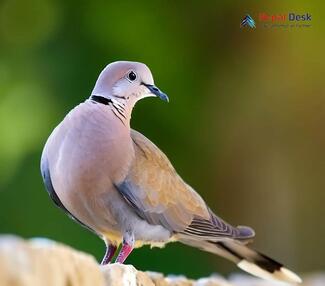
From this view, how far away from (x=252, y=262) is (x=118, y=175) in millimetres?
463

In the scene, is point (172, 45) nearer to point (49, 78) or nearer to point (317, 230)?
point (49, 78)

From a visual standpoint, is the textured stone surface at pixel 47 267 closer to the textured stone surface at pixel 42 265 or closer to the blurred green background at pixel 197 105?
the textured stone surface at pixel 42 265

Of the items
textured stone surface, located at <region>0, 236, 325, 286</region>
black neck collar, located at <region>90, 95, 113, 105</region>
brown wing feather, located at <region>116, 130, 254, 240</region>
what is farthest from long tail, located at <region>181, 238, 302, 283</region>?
textured stone surface, located at <region>0, 236, 325, 286</region>

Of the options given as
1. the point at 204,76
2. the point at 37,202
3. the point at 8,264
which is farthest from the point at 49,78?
the point at 8,264

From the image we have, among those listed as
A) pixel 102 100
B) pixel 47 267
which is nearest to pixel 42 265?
pixel 47 267

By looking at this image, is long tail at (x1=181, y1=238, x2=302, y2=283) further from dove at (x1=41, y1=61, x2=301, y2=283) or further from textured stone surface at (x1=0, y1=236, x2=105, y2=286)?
textured stone surface at (x1=0, y1=236, x2=105, y2=286)

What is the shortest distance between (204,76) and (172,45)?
0.20 m

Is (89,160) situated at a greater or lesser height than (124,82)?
lesser

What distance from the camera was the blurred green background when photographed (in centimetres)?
237

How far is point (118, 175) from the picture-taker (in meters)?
1.12
